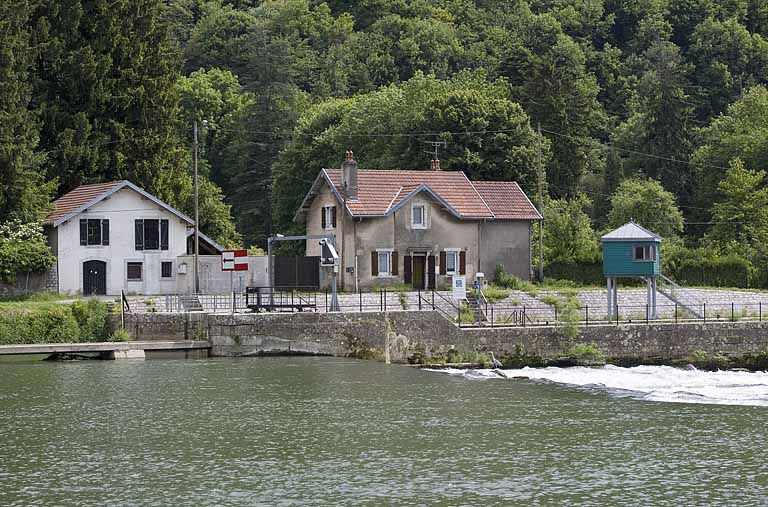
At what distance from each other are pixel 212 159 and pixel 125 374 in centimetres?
6820

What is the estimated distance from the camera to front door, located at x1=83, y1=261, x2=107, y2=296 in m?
61.0

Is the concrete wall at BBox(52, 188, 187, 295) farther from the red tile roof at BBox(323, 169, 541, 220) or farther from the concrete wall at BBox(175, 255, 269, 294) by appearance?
the red tile roof at BBox(323, 169, 541, 220)

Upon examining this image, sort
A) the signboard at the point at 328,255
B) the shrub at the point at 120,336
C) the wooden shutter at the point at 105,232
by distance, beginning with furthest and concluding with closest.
→ the wooden shutter at the point at 105,232, the signboard at the point at 328,255, the shrub at the point at 120,336

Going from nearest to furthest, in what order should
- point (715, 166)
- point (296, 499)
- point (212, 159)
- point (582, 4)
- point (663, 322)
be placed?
point (296, 499), point (663, 322), point (715, 166), point (212, 159), point (582, 4)

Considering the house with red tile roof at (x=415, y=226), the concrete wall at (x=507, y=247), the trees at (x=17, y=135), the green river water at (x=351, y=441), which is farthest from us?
the concrete wall at (x=507, y=247)

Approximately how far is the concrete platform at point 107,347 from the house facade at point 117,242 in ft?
40.0

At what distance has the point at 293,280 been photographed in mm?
64375

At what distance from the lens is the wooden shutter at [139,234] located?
2462 inches

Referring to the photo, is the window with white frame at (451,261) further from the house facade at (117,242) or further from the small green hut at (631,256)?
the small green hut at (631,256)

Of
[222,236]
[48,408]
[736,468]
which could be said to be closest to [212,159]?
[222,236]

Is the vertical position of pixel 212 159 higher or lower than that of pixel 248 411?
higher

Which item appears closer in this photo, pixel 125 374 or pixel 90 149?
pixel 125 374

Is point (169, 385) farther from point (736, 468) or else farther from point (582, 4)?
point (582, 4)

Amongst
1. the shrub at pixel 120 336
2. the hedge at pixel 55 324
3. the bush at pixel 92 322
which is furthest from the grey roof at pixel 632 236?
the hedge at pixel 55 324
